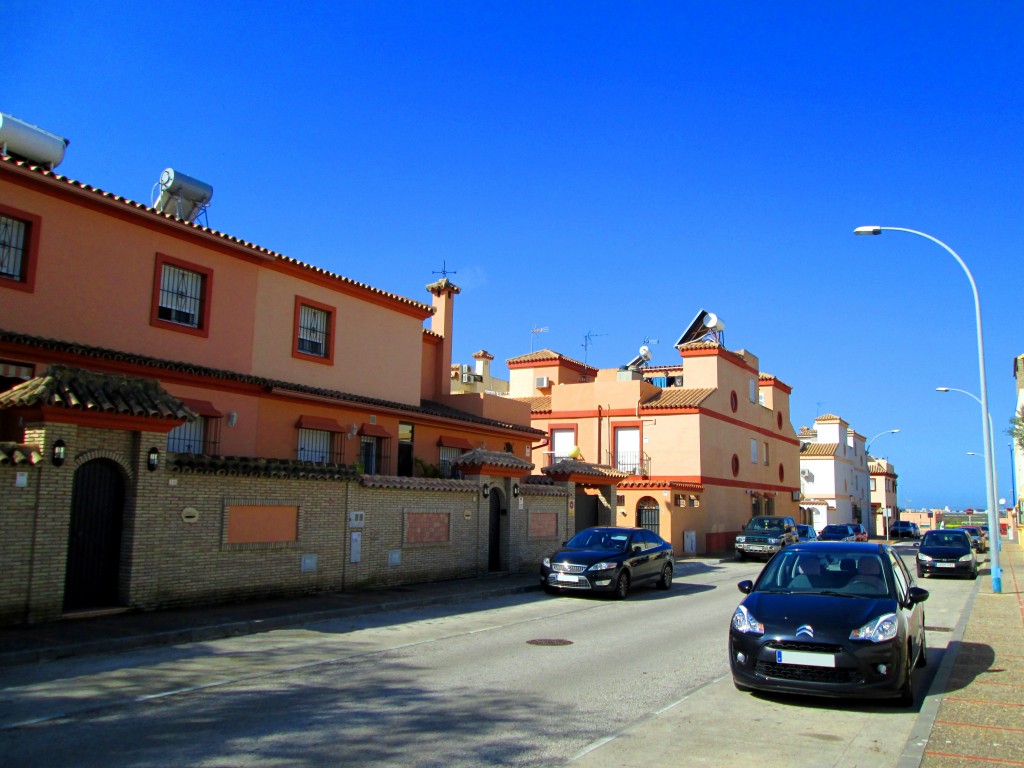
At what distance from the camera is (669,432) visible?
38844 mm

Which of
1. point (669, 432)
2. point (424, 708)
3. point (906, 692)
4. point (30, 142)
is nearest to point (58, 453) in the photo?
point (424, 708)

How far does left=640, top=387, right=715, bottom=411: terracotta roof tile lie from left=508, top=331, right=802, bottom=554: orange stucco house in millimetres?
51

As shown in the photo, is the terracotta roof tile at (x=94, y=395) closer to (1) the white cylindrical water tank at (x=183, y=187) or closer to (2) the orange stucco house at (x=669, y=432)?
(1) the white cylindrical water tank at (x=183, y=187)

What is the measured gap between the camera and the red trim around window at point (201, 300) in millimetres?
17823

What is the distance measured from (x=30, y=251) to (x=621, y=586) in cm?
1373

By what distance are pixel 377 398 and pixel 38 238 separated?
33.4 ft

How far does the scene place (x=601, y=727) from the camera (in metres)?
→ 7.39

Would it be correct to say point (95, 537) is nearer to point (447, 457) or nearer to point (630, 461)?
point (447, 457)

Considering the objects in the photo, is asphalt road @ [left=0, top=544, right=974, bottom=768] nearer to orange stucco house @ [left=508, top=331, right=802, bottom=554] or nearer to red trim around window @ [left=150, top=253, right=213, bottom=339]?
red trim around window @ [left=150, top=253, right=213, bottom=339]

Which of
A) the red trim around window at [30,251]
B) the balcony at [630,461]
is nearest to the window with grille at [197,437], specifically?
the red trim around window at [30,251]

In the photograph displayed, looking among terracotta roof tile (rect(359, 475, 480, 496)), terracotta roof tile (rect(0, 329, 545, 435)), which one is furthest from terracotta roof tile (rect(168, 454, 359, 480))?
terracotta roof tile (rect(0, 329, 545, 435))

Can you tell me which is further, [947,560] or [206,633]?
[947,560]

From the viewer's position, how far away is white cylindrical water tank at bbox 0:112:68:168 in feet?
55.4

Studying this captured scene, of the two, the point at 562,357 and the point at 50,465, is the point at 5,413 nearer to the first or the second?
the point at 50,465
